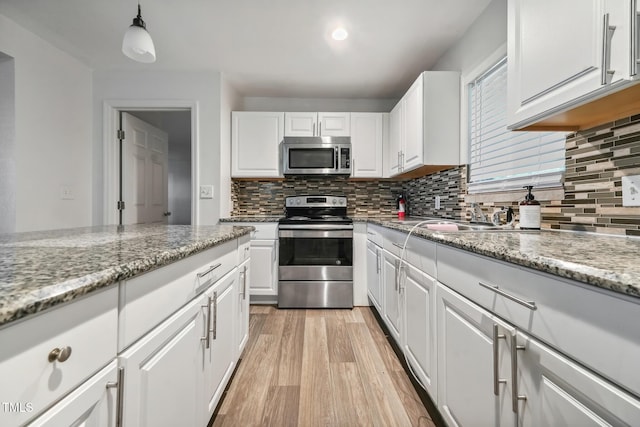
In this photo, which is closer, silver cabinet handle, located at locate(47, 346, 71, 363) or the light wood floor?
silver cabinet handle, located at locate(47, 346, 71, 363)

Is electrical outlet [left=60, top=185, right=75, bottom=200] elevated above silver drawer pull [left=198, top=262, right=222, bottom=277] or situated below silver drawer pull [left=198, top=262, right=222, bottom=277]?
above

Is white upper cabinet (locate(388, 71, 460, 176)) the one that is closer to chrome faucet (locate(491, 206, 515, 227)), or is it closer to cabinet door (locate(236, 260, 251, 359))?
chrome faucet (locate(491, 206, 515, 227))

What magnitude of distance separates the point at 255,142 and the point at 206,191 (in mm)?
743

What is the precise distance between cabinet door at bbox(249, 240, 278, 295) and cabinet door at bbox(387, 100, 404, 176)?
140cm

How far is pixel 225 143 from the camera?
10.1 feet

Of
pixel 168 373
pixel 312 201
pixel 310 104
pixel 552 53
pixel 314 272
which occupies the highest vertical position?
pixel 310 104

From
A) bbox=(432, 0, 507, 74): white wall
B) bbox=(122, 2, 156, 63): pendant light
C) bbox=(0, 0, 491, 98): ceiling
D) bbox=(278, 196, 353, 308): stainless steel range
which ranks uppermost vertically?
bbox=(0, 0, 491, 98): ceiling

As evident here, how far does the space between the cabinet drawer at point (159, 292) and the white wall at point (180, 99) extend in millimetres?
1893

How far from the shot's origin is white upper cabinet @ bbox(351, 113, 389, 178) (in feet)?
10.7

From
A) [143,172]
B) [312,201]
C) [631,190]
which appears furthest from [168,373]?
[143,172]

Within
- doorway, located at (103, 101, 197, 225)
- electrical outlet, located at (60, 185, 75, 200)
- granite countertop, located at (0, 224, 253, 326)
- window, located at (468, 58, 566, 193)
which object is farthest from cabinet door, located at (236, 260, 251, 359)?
electrical outlet, located at (60, 185, 75, 200)

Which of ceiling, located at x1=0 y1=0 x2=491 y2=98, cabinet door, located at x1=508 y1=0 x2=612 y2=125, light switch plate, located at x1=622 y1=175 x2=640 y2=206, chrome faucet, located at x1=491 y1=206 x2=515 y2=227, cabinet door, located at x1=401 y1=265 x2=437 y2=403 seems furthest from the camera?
ceiling, located at x1=0 y1=0 x2=491 y2=98

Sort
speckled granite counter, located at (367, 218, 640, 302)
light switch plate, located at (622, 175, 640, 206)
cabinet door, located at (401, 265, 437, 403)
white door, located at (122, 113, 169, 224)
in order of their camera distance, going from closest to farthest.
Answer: speckled granite counter, located at (367, 218, 640, 302) < light switch plate, located at (622, 175, 640, 206) < cabinet door, located at (401, 265, 437, 403) < white door, located at (122, 113, 169, 224)

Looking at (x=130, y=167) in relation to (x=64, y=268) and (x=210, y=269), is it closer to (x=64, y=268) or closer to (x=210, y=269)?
(x=210, y=269)
